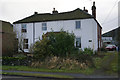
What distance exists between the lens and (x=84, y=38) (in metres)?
20.5

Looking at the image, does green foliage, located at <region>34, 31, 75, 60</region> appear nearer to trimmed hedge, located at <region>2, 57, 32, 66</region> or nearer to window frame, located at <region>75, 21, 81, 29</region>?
trimmed hedge, located at <region>2, 57, 32, 66</region>

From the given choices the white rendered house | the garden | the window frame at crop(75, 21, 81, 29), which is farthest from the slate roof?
the garden

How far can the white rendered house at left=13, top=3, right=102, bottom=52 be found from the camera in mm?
20375

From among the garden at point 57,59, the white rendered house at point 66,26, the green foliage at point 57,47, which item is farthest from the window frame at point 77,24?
the green foliage at point 57,47

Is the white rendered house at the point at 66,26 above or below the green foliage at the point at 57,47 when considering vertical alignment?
above

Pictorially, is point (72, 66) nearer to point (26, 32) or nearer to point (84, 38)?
point (84, 38)

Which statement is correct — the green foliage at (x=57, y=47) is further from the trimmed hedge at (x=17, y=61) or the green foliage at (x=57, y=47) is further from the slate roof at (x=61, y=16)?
the slate roof at (x=61, y=16)

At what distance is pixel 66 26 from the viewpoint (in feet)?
71.4

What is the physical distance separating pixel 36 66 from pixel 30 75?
292cm

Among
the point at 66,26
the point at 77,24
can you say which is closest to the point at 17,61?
the point at 66,26

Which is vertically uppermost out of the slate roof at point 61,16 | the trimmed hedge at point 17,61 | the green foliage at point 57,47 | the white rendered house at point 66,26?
the slate roof at point 61,16

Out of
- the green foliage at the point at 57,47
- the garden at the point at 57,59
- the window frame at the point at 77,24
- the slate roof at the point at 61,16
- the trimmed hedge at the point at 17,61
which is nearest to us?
the garden at the point at 57,59

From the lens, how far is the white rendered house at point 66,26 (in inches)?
802

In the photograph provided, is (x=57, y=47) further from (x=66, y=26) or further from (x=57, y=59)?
(x=66, y=26)
